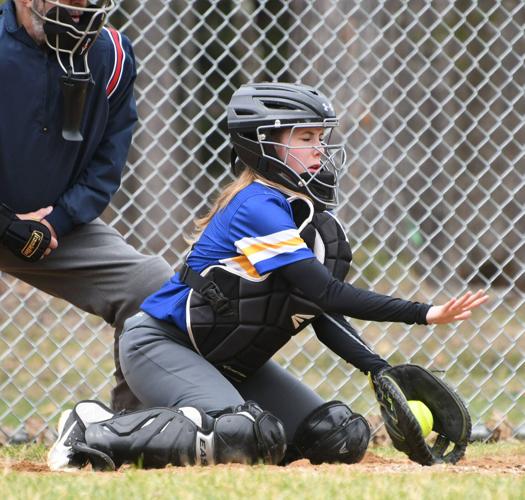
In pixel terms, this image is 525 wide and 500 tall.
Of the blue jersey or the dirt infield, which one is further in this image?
the blue jersey

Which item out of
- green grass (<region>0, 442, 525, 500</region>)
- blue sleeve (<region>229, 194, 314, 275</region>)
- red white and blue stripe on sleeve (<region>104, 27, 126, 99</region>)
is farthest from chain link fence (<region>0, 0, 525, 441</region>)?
green grass (<region>0, 442, 525, 500</region>)

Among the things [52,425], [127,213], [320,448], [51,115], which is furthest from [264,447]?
[127,213]

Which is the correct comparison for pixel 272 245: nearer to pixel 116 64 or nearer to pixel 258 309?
pixel 258 309

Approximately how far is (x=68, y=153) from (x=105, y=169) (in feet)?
0.68

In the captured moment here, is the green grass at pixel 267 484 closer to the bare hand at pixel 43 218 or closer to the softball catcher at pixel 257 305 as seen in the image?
the softball catcher at pixel 257 305

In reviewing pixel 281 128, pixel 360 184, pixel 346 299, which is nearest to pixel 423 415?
pixel 346 299

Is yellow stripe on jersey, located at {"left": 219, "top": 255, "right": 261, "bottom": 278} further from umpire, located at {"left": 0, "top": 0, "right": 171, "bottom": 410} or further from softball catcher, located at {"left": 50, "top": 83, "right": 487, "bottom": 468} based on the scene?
umpire, located at {"left": 0, "top": 0, "right": 171, "bottom": 410}

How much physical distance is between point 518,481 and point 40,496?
1493 millimetres

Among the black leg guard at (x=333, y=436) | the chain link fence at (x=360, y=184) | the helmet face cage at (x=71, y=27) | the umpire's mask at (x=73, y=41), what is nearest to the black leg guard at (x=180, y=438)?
the black leg guard at (x=333, y=436)

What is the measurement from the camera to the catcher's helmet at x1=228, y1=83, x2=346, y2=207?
445cm

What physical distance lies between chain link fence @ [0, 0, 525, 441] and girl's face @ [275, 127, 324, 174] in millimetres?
1635

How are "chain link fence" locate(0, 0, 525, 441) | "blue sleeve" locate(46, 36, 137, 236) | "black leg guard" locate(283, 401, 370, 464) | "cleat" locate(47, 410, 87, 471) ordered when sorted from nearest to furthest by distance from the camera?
"cleat" locate(47, 410, 87, 471) < "black leg guard" locate(283, 401, 370, 464) < "blue sleeve" locate(46, 36, 137, 236) < "chain link fence" locate(0, 0, 525, 441)

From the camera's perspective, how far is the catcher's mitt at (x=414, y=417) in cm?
422

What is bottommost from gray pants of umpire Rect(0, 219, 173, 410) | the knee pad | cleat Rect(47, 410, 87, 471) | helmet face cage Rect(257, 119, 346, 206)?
cleat Rect(47, 410, 87, 471)
